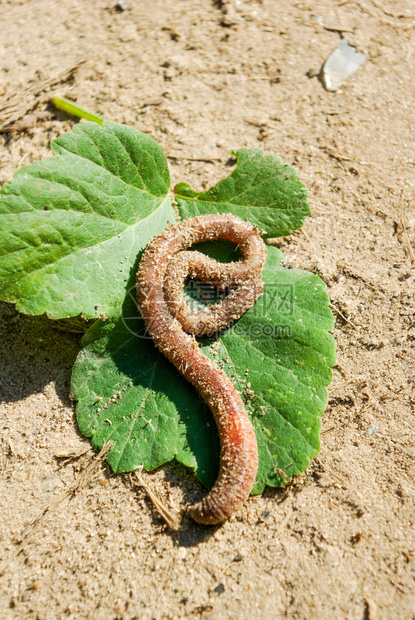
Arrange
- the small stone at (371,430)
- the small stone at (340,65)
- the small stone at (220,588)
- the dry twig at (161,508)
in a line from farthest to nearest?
1. the small stone at (340,65)
2. the small stone at (371,430)
3. the dry twig at (161,508)
4. the small stone at (220,588)

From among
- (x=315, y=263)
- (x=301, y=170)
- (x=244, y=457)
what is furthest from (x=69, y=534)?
(x=301, y=170)

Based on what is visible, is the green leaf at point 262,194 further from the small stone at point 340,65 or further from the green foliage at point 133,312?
the small stone at point 340,65

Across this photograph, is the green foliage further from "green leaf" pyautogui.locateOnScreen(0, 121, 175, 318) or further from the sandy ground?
the sandy ground

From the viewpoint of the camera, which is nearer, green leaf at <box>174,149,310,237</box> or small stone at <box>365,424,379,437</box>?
small stone at <box>365,424,379,437</box>

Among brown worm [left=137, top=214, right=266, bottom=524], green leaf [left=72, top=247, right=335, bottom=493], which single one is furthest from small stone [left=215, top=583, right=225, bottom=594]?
green leaf [left=72, top=247, right=335, bottom=493]

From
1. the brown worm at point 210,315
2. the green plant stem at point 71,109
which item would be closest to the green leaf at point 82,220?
the brown worm at point 210,315

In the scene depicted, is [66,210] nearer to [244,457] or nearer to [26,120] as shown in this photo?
[26,120]

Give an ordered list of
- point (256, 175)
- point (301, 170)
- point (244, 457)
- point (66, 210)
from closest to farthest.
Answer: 1. point (244, 457)
2. point (66, 210)
3. point (256, 175)
4. point (301, 170)
